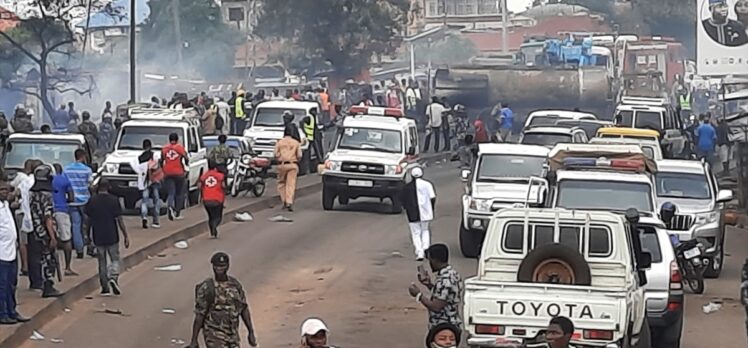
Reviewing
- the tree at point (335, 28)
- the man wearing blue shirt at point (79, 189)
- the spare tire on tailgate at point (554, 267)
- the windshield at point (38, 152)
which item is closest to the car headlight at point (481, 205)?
the man wearing blue shirt at point (79, 189)

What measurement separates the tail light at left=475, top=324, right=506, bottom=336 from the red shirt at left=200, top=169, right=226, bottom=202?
41.9ft

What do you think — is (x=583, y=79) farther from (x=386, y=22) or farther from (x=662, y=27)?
(x=662, y=27)

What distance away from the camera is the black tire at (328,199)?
31875 millimetres

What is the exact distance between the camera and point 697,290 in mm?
21516

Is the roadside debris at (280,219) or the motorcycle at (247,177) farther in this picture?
the motorcycle at (247,177)

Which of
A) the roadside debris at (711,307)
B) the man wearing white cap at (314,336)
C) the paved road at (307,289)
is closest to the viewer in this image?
the man wearing white cap at (314,336)

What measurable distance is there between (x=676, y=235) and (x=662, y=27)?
65.7 meters

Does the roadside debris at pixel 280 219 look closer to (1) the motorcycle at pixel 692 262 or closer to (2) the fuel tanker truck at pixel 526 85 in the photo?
(1) the motorcycle at pixel 692 262

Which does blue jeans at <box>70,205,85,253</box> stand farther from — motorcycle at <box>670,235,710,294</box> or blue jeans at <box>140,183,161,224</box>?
motorcycle at <box>670,235,710,294</box>

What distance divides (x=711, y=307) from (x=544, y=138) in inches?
460

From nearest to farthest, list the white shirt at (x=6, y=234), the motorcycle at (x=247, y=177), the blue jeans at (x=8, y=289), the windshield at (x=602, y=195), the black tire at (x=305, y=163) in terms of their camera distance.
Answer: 1. the white shirt at (x=6, y=234)
2. the blue jeans at (x=8, y=289)
3. the windshield at (x=602, y=195)
4. the motorcycle at (x=247, y=177)
5. the black tire at (x=305, y=163)

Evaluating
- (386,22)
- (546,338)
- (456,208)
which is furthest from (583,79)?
(546,338)

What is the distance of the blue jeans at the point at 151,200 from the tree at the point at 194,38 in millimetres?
43827

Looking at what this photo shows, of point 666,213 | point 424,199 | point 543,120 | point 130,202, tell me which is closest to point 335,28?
point 543,120
